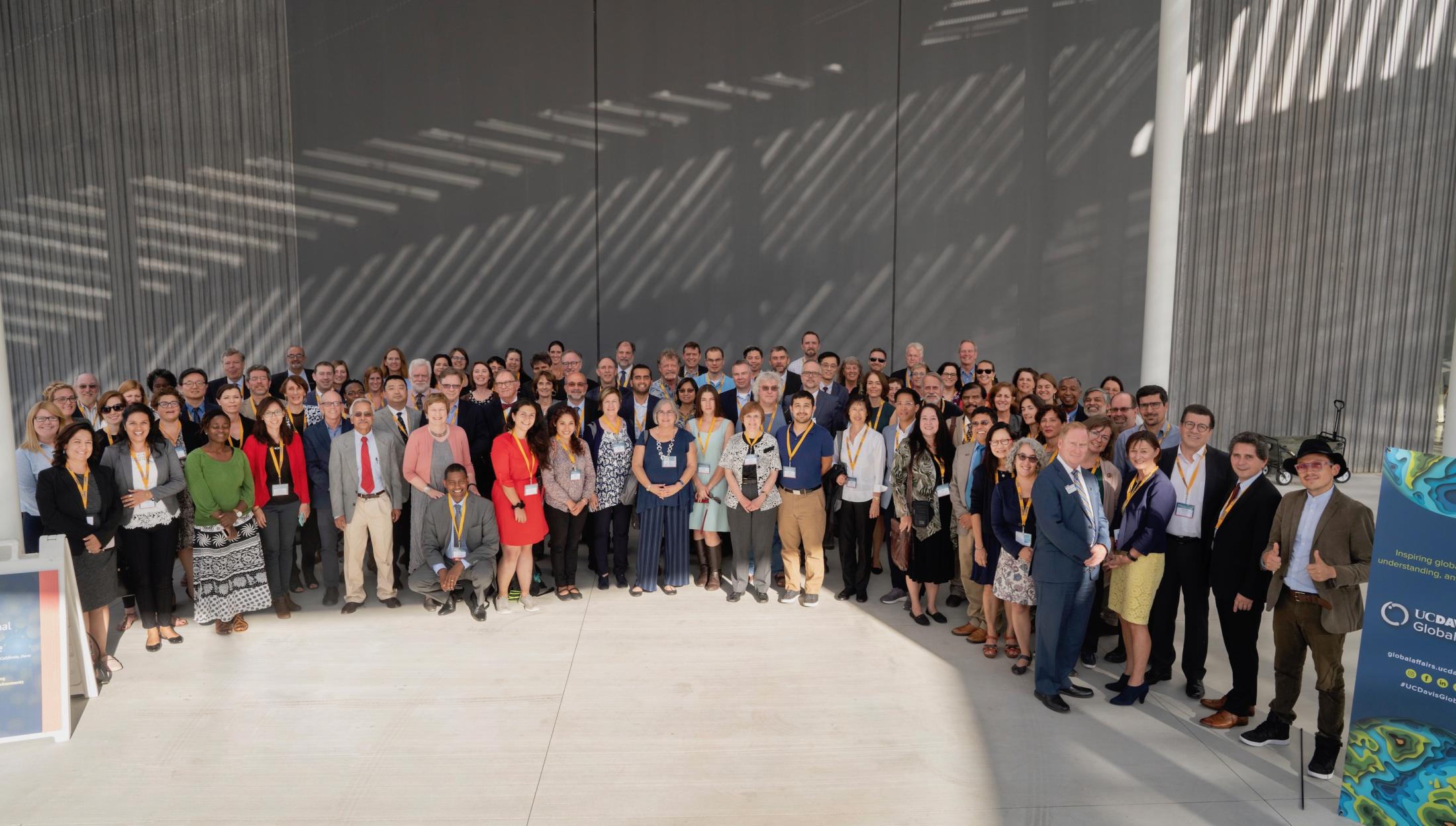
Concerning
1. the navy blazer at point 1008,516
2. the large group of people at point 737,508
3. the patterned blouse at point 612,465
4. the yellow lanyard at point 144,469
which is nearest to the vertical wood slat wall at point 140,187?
the large group of people at point 737,508

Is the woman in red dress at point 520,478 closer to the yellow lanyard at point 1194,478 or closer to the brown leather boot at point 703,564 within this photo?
the brown leather boot at point 703,564

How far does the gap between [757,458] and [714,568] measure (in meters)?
1.00

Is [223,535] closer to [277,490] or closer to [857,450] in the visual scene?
[277,490]

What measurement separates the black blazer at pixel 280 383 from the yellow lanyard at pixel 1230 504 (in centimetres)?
664

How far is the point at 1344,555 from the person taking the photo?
12.9 feet

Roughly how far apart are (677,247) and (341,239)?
4032 millimetres

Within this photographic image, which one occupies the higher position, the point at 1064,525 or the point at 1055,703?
the point at 1064,525

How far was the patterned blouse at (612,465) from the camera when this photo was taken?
20.9 ft

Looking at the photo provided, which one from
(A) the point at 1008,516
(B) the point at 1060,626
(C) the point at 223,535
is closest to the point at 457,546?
(C) the point at 223,535

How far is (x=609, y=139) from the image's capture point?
10.6 metres

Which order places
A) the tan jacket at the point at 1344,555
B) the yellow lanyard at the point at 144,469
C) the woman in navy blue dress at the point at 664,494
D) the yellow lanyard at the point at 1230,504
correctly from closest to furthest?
the tan jacket at the point at 1344,555, the yellow lanyard at the point at 1230,504, the yellow lanyard at the point at 144,469, the woman in navy blue dress at the point at 664,494

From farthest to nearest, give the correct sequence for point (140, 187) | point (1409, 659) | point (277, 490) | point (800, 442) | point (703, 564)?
point (140, 187) < point (703, 564) < point (800, 442) < point (277, 490) < point (1409, 659)

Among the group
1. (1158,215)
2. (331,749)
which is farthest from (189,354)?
(1158,215)

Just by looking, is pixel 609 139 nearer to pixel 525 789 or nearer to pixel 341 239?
pixel 341 239
